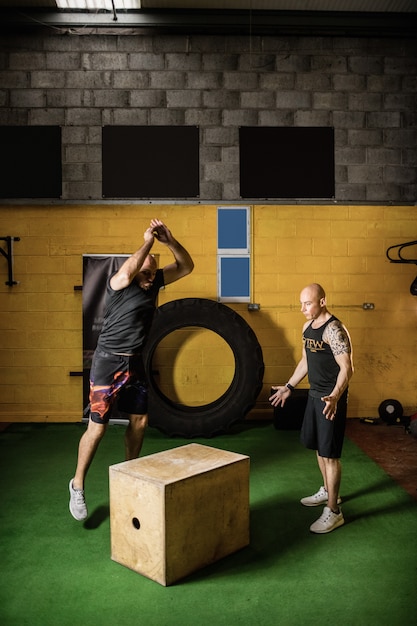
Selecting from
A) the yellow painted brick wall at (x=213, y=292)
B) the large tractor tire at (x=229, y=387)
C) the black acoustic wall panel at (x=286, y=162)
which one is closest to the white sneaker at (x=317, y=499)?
the large tractor tire at (x=229, y=387)

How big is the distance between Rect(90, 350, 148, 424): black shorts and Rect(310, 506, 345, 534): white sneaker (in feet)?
3.83

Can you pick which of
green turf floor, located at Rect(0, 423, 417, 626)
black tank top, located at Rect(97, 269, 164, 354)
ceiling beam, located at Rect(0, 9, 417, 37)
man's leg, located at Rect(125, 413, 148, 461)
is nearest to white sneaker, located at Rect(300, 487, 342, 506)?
green turf floor, located at Rect(0, 423, 417, 626)

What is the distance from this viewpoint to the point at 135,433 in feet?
10.2

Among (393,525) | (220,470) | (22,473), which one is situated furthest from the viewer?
(22,473)

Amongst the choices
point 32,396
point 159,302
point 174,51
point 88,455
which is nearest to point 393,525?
point 88,455

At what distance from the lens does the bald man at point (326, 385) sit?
2686 millimetres

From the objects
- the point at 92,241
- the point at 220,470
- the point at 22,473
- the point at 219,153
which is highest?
the point at 219,153

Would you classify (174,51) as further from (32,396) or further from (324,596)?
(324,596)

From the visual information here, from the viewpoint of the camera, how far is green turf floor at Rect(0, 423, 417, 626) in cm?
206

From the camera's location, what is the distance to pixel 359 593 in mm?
2209

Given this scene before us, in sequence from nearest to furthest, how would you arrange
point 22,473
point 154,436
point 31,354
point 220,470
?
point 220,470 < point 22,473 < point 154,436 < point 31,354

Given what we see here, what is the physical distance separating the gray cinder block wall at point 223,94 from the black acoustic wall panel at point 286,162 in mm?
98

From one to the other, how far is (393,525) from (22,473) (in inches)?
101

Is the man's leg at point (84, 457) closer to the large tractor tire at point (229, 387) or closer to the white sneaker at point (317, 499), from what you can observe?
the white sneaker at point (317, 499)
